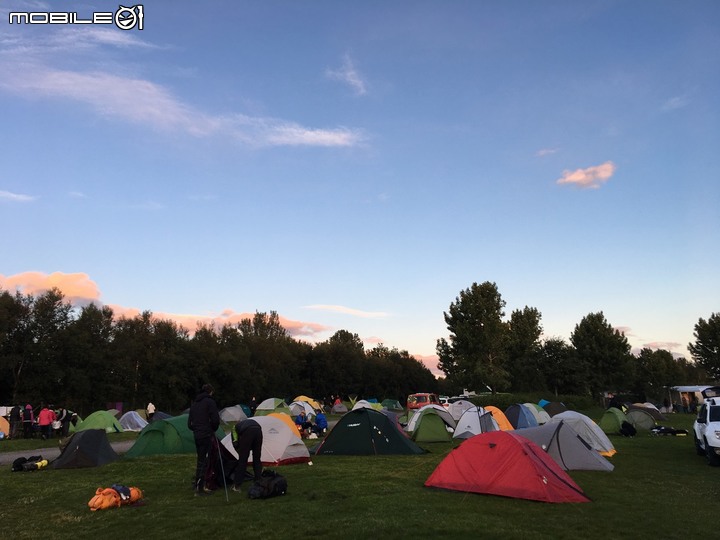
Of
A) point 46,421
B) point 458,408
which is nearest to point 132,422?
point 46,421

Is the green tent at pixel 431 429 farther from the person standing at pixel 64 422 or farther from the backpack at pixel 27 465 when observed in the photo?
the person standing at pixel 64 422

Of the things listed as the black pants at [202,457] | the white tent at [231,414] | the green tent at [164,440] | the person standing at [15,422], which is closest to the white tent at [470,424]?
the green tent at [164,440]

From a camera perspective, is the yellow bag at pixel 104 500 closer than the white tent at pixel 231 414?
Yes

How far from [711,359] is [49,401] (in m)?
82.5

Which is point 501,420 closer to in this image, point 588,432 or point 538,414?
point 538,414

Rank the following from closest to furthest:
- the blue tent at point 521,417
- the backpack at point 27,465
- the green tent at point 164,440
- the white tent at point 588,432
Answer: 1. the backpack at point 27,465
2. the white tent at point 588,432
3. the green tent at point 164,440
4. the blue tent at point 521,417

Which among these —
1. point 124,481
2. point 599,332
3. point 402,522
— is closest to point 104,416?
point 124,481

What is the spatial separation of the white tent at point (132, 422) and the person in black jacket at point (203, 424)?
82.5 ft

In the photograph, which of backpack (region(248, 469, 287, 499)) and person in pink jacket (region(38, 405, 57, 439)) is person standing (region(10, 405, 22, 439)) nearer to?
person in pink jacket (region(38, 405, 57, 439))

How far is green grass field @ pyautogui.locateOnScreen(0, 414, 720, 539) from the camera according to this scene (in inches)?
330

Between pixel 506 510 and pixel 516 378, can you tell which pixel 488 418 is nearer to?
pixel 506 510

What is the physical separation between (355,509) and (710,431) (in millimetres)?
12781

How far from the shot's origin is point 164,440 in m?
18.7

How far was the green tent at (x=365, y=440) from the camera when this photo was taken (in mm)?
18250
